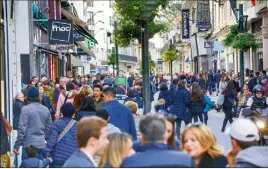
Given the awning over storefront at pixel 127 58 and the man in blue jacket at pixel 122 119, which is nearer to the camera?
the man in blue jacket at pixel 122 119

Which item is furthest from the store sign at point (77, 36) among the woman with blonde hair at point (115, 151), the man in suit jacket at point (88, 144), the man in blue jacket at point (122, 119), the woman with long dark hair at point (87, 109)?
the man in suit jacket at point (88, 144)

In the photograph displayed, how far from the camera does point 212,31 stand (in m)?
71.7

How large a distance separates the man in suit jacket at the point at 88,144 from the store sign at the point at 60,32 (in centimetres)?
2092

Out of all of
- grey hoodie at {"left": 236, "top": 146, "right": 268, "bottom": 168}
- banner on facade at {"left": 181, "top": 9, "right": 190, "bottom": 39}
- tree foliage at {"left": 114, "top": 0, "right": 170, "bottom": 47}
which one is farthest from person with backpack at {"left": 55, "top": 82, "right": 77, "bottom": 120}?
banner on facade at {"left": 181, "top": 9, "right": 190, "bottom": 39}

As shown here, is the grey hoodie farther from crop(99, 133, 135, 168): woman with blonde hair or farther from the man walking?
the man walking

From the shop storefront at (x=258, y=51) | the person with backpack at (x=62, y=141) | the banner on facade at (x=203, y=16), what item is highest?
the banner on facade at (x=203, y=16)

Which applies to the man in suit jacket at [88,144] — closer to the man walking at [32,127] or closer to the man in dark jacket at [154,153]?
the man in dark jacket at [154,153]

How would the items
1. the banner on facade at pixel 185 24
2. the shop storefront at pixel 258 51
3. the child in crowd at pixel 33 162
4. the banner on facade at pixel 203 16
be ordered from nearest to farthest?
the child in crowd at pixel 33 162 < the shop storefront at pixel 258 51 < the banner on facade at pixel 203 16 < the banner on facade at pixel 185 24

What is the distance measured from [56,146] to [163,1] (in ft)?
57.7

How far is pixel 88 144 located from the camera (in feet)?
23.0

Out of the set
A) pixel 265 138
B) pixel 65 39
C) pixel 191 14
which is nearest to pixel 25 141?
pixel 265 138

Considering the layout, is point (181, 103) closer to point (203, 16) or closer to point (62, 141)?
point (62, 141)

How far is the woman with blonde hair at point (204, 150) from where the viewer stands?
7422 millimetres

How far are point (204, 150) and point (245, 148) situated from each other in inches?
19.5
